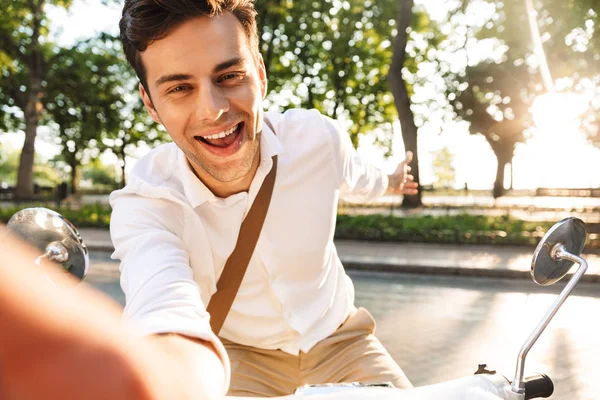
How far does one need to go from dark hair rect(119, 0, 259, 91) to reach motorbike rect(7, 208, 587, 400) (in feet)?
2.07

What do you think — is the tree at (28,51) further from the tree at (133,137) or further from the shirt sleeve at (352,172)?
the shirt sleeve at (352,172)

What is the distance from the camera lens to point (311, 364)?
2.12 meters

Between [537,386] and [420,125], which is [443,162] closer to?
[420,125]

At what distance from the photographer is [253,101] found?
1.90m

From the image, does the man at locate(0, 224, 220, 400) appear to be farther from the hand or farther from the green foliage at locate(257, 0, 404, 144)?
the green foliage at locate(257, 0, 404, 144)

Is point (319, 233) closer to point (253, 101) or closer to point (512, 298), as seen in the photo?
point (253, 101)

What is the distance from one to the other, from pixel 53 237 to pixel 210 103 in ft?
2.07

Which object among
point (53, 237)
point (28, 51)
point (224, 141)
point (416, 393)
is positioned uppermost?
point (28, 51)

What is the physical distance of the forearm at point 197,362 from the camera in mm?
854

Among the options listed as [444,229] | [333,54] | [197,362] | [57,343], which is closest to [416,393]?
[197,362]

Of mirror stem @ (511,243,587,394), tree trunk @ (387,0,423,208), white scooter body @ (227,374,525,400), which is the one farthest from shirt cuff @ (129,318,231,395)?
tree trunk @ (387,0,423,208)

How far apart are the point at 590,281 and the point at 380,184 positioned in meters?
7.15

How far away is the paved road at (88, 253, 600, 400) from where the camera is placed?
5090 millimetres

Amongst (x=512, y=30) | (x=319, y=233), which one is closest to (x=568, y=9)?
(x=512, y=30)
